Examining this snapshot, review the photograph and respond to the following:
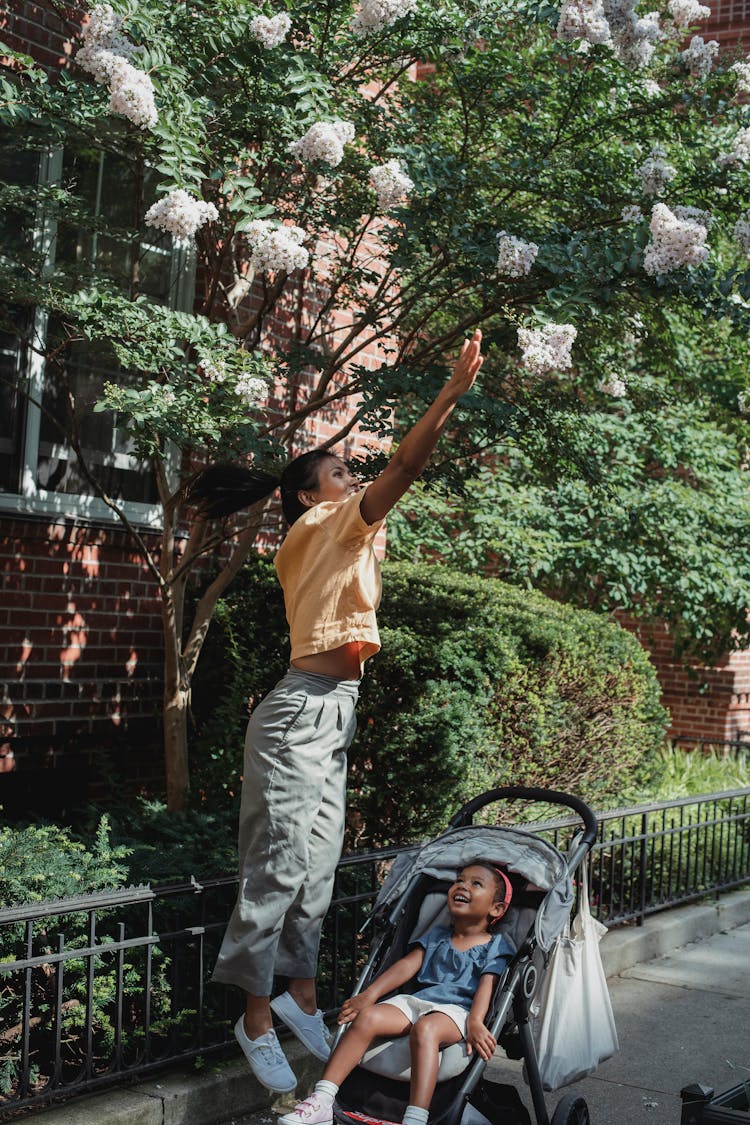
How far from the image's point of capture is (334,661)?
12.7ft

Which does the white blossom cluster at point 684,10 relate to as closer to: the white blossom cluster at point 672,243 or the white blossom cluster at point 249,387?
the white blossom cluster at point 672,243

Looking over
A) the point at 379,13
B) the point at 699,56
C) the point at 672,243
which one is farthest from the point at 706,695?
the point at 379,13

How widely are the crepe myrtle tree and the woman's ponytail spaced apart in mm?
279

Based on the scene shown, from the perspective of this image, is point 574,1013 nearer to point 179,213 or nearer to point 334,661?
point 334,661

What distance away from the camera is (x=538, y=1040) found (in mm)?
3627

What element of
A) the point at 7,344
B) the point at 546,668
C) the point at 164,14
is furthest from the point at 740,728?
the point at 164,14

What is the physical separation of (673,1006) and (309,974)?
2284 millimetres

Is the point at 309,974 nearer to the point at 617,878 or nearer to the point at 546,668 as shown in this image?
the point at 546,668

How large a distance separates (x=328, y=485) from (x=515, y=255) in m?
1.44

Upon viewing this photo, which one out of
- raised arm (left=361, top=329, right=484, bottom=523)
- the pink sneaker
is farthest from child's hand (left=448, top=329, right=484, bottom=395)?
the pink sneaker

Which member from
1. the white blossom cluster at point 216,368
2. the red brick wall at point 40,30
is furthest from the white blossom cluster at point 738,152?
the red brick wall at point 40,30

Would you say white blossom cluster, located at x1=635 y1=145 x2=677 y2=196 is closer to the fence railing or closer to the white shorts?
the fence railing

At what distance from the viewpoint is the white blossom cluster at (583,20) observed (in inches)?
203

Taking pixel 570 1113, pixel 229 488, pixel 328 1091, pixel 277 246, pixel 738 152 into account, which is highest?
pixel 738 152
